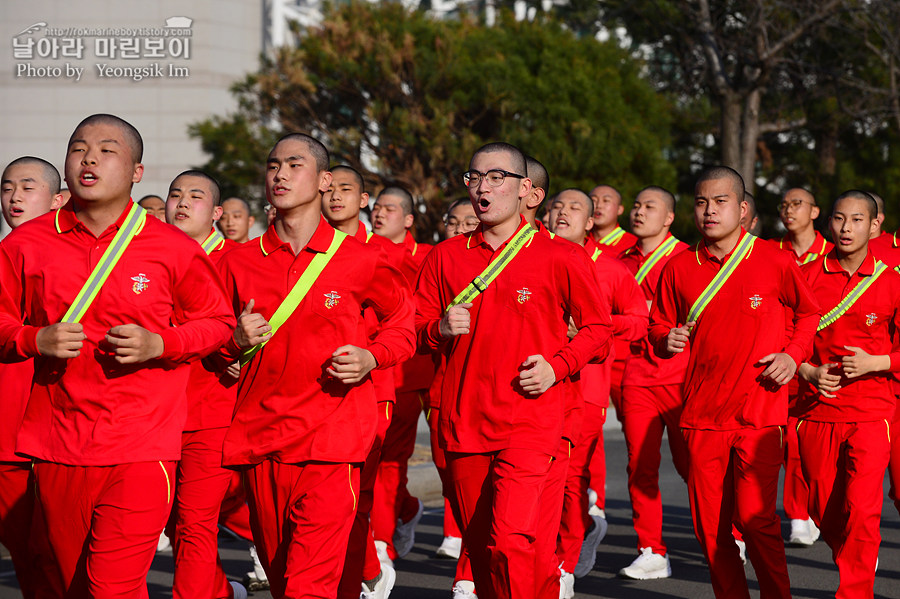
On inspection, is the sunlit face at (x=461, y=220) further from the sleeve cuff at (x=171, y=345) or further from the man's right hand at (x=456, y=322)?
the sleeve cuff at (x=171, y=345)

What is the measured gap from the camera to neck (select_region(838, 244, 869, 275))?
316 inches

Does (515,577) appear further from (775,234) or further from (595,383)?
(775,234)

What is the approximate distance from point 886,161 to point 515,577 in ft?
73.0

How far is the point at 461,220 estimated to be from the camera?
10.1 m

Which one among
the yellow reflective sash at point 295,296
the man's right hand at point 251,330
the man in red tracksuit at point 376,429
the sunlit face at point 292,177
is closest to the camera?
the man's right hand at point 251,330

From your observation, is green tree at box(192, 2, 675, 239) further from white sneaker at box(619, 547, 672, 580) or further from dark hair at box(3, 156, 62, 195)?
dark hair at box(3, 156, 62, 195)

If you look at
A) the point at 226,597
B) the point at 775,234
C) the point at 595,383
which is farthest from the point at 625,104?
the point at 226,597

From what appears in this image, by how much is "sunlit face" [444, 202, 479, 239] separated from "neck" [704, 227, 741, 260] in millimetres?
3140

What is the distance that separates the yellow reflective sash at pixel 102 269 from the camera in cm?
504

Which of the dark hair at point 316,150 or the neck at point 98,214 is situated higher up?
the dark hair at point 316,150

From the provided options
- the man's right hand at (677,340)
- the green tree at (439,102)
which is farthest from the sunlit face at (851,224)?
the green tree at (439,102)

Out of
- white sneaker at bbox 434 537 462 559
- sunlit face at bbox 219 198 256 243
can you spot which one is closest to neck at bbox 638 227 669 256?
white sneaker at bbox 434 537 462 559

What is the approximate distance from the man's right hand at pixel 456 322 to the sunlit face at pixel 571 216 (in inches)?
145

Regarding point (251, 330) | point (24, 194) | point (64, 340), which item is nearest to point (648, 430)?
point (251, 330)
